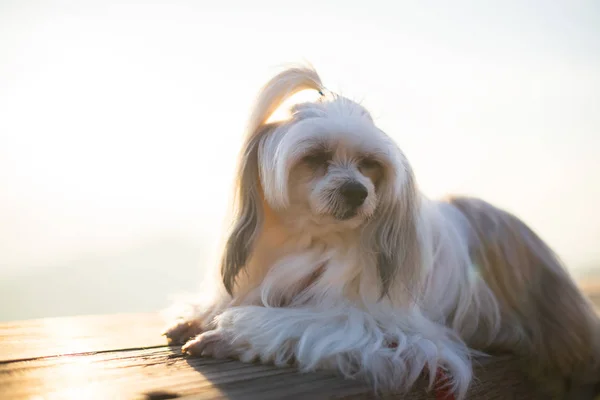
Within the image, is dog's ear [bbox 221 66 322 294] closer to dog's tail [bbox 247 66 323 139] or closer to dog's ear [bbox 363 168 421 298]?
dog's tail [bbox 247 66 323 139]

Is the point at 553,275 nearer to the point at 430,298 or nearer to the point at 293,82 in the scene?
the point at 430,298

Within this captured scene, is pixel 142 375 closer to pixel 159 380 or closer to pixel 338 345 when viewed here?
pixel 159 380

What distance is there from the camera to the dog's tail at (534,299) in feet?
8.40

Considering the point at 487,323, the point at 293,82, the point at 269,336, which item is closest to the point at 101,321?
the point at 269,336

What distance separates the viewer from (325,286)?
2295mm

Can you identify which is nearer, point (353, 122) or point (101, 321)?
point (353, 122)

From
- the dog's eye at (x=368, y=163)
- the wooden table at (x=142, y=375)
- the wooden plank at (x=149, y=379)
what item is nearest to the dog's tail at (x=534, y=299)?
the wooden table at (x=142, y=375)

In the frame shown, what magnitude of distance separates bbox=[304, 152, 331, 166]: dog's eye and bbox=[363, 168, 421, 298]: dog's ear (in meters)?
0.26

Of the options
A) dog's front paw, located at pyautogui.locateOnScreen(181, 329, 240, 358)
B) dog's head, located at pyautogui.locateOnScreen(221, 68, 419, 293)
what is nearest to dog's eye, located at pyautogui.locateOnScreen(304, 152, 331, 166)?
dog's head, located at pyautogui.locateOnScreen(221, 68, 419, 293)

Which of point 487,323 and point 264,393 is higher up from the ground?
point 264,393

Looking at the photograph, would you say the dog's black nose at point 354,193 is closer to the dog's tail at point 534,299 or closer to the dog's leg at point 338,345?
the dog's leg at point 338,345

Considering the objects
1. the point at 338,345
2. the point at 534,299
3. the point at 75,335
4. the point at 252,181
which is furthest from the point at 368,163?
the point at 75,335

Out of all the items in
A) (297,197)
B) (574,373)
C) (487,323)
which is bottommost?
(574,373)

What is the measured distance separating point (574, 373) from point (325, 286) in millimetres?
1124
